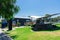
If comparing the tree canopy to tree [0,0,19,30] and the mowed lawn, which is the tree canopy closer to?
tree [0,0,19,30]

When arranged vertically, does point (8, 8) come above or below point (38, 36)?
above

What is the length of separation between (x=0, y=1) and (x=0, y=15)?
3.10 meters

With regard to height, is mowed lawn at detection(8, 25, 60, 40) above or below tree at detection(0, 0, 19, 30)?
below

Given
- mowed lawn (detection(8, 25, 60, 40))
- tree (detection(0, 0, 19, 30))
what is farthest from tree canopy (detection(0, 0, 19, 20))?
mowed lawn (detection(8, 25, 60, 40))

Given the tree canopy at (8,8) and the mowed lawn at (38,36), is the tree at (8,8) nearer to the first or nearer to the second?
the tree canopy at (8,8)

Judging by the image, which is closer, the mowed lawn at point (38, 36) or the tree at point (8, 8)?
the mowed lawn at point (38, 36)

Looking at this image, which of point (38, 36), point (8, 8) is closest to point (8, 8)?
point (8, 8)

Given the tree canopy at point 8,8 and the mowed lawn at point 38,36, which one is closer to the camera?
the mowed lawn at point 38,36

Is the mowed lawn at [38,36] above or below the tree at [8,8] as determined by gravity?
below

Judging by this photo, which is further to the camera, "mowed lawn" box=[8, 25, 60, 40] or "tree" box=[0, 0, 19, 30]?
"tree" box=[0, 0, 19, 30]

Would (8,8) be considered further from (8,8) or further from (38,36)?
(38,36)

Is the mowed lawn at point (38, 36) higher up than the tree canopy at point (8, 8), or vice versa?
the tree canopy at point (8, 8)

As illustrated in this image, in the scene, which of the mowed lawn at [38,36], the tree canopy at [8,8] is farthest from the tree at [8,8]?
the mowed lawn at [38,36]

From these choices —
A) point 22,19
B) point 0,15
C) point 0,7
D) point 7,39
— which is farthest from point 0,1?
point 22,19
